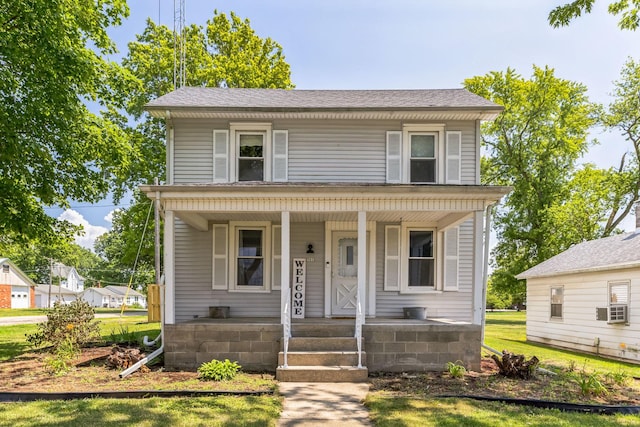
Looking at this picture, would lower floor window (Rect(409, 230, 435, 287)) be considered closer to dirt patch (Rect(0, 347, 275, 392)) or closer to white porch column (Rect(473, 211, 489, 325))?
white porch column (Rect(473, 211, 489, 325))

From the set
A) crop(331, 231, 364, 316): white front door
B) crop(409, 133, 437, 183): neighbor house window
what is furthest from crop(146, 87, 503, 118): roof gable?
crop(331, 231, 364, 316): white front door

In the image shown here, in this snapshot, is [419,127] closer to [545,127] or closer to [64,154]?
[64,154]

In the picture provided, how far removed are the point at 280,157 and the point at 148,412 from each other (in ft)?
21.2

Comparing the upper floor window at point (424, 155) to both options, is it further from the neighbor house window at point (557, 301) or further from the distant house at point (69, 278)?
the distant house at point (69, 278)

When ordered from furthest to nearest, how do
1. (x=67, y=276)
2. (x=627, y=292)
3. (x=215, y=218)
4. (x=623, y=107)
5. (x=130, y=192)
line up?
(x=67, y=276) < (x=623, y=107) < (x=130, y=192) < (x=627, y=292) < (x=215, y=218)

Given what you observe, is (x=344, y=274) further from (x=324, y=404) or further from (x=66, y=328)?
(x=66, y=328)

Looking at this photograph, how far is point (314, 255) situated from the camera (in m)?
10.6

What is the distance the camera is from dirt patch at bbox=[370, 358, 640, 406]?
6332mm

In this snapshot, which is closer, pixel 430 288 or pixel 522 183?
pixel 430 288

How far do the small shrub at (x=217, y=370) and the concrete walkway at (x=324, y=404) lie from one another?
2.87 feet

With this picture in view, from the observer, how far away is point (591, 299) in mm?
12367

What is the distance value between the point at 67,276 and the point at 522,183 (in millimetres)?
61241

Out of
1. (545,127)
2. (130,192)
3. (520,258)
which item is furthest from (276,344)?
(545,127)

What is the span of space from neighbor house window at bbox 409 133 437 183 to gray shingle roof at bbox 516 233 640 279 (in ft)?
17.0
